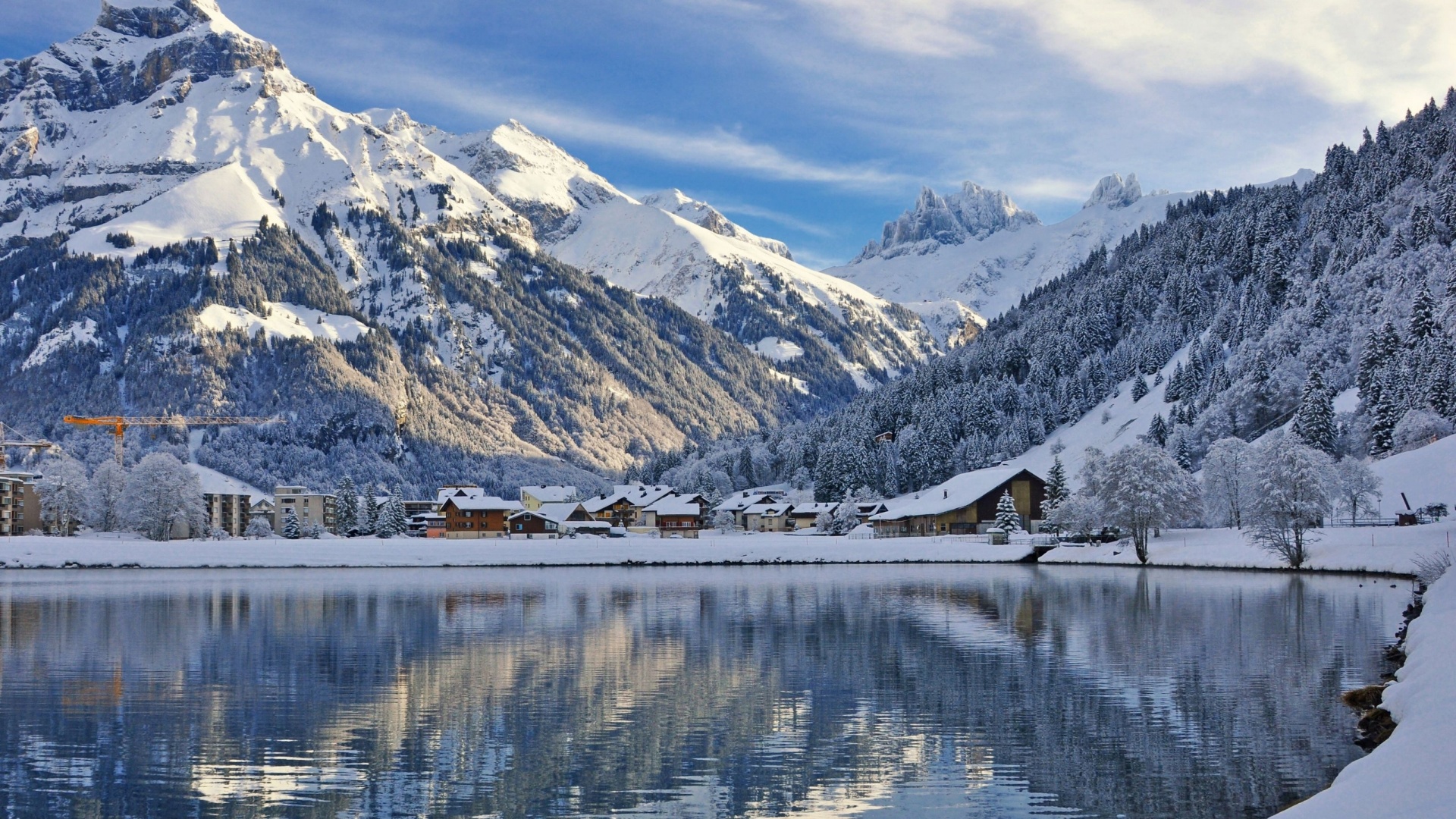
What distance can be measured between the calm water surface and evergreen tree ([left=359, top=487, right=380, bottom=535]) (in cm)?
11024

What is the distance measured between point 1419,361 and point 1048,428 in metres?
78.7

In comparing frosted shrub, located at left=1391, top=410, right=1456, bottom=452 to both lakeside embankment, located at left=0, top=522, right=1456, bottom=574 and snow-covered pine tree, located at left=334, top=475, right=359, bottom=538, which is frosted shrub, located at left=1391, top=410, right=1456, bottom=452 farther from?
snow-covered pine tree, located at left=334, top=475, right=359, bottom=538

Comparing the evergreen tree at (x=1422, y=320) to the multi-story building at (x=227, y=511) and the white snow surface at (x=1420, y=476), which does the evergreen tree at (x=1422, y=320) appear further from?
the multi-story building at (x=227, y=511)

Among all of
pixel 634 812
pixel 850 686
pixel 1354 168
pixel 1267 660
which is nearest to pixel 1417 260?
pixel 1354 168

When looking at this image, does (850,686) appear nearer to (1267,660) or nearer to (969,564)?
(1267,660)

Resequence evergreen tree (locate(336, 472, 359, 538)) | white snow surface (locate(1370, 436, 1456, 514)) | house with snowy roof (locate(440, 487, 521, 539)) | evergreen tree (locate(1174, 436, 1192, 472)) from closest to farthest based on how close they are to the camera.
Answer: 1. white snow surface (locate(1370, 436, 1456, 514))
2. evergreen tree (locate(1174, 436, 1192, 472))
3. evergreen tree (locate(336, 472, 359, 538))
4. house with snowy roof (locate(440, 487, 521, 539))

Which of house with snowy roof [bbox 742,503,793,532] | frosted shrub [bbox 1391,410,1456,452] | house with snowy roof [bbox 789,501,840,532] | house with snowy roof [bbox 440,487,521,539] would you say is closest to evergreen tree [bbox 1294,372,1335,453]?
frosted shrub [bbox 1391,410,1456,452]

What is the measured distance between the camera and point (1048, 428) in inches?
7608

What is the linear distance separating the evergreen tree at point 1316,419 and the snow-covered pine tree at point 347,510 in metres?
117

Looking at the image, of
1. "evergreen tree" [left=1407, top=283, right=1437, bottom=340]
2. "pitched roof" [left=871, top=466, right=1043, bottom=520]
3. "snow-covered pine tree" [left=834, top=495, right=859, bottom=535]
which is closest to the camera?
"evergreen tree" [left=1407, top=283, right=1437, bottom=340]

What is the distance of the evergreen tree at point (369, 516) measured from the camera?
548ft

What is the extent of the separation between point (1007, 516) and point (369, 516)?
288 ft

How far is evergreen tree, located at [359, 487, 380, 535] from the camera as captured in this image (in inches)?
6580

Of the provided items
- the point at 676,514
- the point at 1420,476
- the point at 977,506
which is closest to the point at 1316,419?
the point at 1420,476
